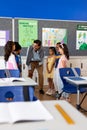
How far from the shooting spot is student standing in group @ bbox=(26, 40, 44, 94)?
6718 millimetres

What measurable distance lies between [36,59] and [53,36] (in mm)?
1029

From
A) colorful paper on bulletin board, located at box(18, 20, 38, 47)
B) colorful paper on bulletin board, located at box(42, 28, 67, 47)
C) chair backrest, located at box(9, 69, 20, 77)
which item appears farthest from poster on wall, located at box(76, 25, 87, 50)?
chair backrest, located at box(9, 69, 20, 77)

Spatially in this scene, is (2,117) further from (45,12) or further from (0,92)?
(45,12)

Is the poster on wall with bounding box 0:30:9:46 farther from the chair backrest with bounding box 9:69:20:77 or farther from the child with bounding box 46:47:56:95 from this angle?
the chair backrest with bounding box 9:69:20:77

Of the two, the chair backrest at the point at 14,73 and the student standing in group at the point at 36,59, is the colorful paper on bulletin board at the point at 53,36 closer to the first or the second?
the student standing in group at the point at 36,59

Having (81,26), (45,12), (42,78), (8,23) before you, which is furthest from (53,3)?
(42,78)

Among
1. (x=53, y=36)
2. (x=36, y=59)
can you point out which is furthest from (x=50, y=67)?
(x=53, y=36)

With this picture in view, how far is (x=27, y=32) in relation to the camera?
7.16 m

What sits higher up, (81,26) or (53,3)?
(53,3)

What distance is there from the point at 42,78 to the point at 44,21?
1.65 metres

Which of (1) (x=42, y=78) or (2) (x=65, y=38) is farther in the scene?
(2) (x=65, y=38)

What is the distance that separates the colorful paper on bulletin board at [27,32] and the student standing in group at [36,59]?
500mm

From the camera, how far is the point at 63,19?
751 cm

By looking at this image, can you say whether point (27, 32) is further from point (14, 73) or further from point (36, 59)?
point (14, 73)
